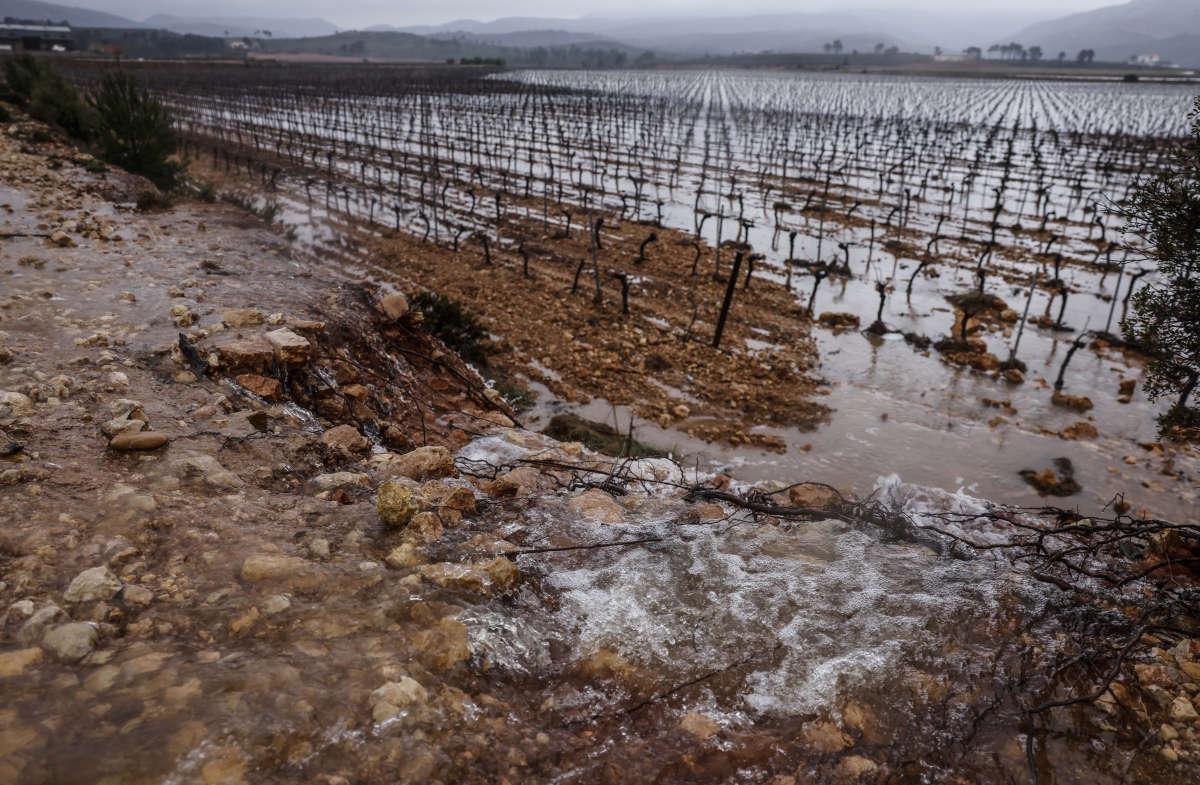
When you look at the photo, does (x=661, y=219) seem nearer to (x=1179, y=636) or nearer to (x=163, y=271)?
(x=163, y=271)

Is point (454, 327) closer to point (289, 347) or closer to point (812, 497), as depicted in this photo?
point (289, 347)

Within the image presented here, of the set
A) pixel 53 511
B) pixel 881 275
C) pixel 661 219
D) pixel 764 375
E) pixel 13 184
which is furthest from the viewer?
pixel 661 219

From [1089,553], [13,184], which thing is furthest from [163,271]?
[1089,553]

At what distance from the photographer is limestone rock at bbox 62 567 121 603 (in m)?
2.50

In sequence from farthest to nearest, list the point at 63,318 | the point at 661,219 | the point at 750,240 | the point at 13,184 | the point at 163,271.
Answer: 1. the point at 661,219
2. the point at 750,240
3. the point at 13,184
4. the point at 163,271
5. the point at 63,318

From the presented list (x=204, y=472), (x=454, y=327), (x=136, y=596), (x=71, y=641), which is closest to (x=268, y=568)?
(x=136, y=596)

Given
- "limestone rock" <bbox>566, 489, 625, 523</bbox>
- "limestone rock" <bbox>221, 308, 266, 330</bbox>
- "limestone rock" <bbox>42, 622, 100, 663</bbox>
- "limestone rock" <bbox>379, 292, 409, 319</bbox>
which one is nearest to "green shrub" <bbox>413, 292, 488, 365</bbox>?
"limestone rock" <bbox>379, 292, 409, 319</bbox>

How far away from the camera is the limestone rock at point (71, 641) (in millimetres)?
2246

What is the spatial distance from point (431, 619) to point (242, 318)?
4.33 m

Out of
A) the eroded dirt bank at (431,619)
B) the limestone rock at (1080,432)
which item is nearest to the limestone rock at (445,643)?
the eroded dirt bank at (431,619)

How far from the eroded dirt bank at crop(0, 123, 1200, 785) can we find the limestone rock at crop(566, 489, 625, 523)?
1.4 inches

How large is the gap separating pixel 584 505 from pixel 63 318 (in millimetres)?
4904

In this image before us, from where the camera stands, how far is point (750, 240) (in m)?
17.9

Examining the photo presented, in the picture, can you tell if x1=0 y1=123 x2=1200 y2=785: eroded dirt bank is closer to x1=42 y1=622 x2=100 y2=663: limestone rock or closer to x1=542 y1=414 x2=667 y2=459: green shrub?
x1=42 y1=622 x2=100 y2=663: limestone rock
